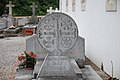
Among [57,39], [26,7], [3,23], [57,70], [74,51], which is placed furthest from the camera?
[26,7]

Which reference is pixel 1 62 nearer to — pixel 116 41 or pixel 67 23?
pixel 67 23

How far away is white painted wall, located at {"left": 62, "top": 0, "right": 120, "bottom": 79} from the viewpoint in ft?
21.9

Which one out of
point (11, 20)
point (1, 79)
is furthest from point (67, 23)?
point (11, 20)

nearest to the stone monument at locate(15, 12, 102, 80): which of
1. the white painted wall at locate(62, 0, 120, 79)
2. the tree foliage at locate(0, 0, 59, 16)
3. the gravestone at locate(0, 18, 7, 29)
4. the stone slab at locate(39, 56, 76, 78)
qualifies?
the stone slab at locate(39, 56, 76, 78)

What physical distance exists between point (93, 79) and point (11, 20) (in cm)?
2222

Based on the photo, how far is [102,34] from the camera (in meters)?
8.05

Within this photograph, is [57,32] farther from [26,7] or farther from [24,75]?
[26,7]

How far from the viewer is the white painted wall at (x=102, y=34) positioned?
668 cm

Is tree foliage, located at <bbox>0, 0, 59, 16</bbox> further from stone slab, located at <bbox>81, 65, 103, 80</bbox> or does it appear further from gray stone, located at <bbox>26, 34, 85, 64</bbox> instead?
stone slab, located at <bbox>81, 65, 103, 80</bbox>

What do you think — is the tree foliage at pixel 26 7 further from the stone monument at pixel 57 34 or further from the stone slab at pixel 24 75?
the stone monument at pixel 57 34

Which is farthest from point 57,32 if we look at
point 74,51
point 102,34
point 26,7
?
point 26,7

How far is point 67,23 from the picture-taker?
7.01m

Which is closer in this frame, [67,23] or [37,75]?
[37,75]

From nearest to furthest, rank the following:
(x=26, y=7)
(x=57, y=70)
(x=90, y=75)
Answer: (x=57, y=70) → (x=90, y=75) → (x=26, y=7)
